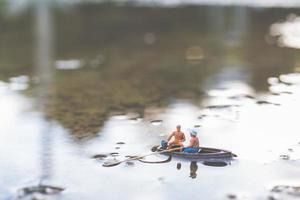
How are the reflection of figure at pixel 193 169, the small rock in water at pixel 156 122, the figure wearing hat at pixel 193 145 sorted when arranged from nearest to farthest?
the reflection of figure at pixel 193 169 < the figure wearing hat at pixel 193 145 < the small rock in water at pixel 156 122

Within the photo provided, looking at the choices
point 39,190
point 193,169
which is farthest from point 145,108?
point 39,190

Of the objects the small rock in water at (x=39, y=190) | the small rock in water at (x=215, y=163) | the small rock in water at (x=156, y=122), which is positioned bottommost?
the small rock in water at (x=39, y=190)

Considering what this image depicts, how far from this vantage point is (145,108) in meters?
25.1

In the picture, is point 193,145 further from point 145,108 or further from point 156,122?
point 145,108

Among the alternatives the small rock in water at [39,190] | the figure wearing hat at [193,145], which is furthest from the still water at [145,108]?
the figure wearing hat at [193,145]

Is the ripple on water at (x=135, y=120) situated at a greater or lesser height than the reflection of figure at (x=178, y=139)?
greater

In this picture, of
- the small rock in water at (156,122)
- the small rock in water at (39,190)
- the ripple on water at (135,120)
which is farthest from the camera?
the ripple on water at (135,120)

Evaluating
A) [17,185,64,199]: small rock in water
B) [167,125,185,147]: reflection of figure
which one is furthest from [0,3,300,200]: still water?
[167,125,185,147]: reflection of figure

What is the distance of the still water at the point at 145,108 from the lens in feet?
54.9

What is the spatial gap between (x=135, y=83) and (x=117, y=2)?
42.2m

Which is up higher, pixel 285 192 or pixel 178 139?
pixel 178 139

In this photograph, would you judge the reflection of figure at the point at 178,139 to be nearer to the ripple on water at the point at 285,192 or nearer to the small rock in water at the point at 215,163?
the small rock in water at the point at 215,163

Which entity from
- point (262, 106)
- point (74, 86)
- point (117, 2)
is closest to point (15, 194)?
point (262, 106)

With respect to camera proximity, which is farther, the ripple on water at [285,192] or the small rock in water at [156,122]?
the small rock in water at [156,122]
